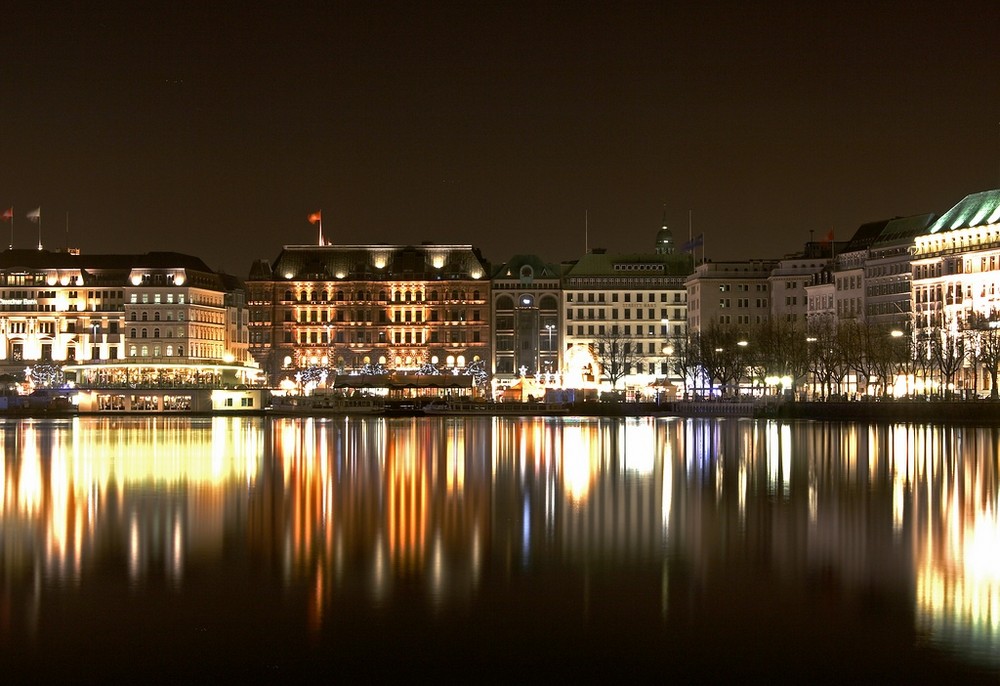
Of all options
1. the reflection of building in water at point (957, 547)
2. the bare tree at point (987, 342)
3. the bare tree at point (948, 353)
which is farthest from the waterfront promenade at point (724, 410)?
the reflection of building in water at point (957, 547)

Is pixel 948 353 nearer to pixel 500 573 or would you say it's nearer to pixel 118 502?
pixel 118 502

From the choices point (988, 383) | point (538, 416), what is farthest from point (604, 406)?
point (988, 383)

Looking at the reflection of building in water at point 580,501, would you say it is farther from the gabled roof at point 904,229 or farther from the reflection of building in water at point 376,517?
the gabled roof at point 904,229

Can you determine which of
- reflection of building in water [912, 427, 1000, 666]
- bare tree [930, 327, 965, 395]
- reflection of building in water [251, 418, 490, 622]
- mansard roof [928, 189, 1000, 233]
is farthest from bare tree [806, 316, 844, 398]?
reflection of building in water [912, 427, 1000, 666]

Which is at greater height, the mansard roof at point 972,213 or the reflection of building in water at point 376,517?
the mansard roof at point 972,213

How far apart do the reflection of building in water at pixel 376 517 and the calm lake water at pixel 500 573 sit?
15 cm

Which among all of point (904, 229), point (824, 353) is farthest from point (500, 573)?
point (904, 229)

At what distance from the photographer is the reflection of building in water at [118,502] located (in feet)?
118

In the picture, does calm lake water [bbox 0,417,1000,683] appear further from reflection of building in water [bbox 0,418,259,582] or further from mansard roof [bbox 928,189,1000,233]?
mansard roof [bbox 928,189,1000,233]

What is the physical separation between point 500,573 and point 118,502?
19.0 metres

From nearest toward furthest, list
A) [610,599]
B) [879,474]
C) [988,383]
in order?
[610,599], [879,474], [988,383]

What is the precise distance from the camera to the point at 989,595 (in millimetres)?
30156

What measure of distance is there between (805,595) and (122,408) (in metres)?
155

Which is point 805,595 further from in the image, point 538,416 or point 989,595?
point 538,416
